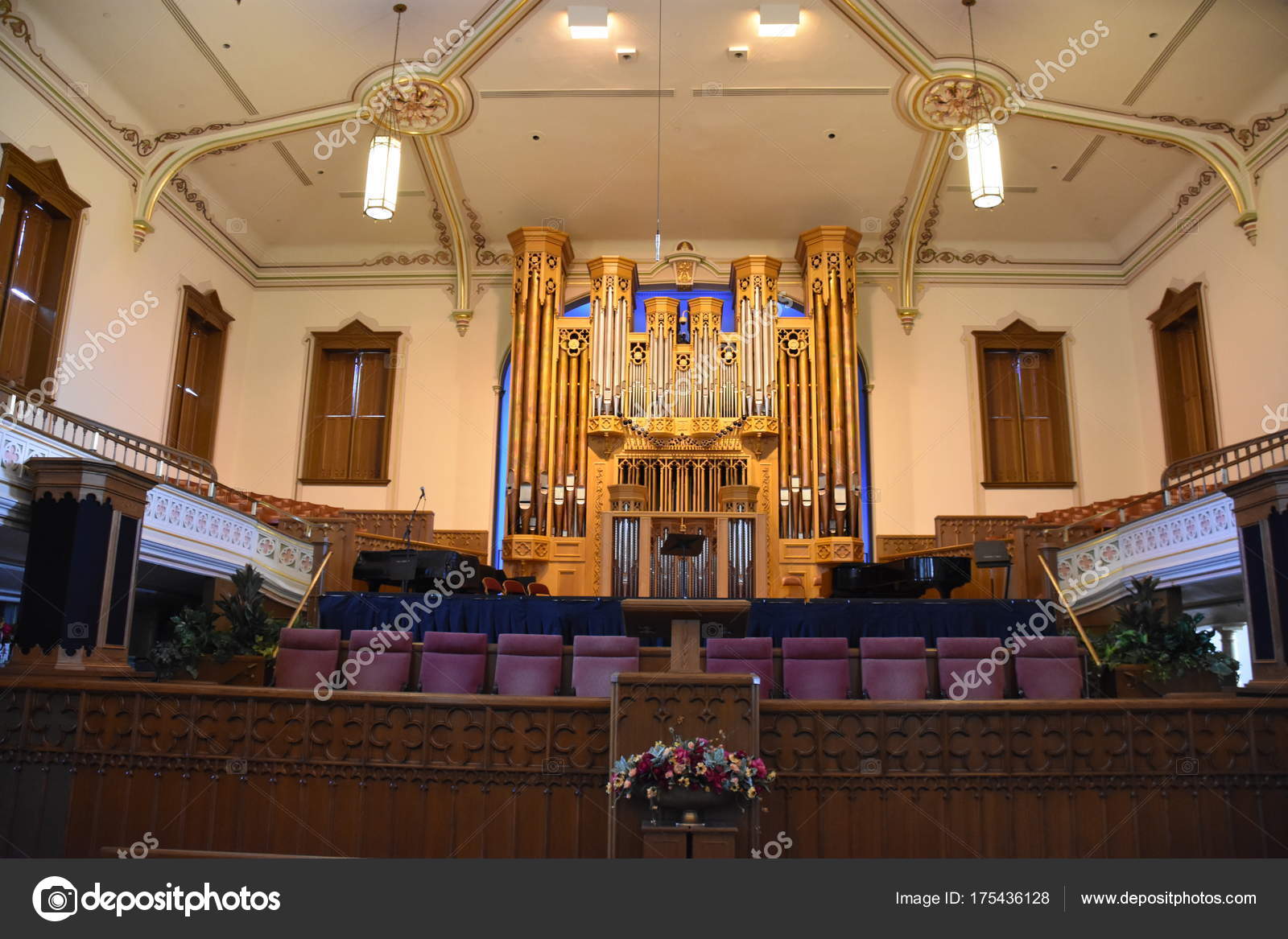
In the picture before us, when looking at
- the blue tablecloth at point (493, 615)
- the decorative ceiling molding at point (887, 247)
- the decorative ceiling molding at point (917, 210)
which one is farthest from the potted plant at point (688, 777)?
the decorative ceiling molding at point (887, 247)

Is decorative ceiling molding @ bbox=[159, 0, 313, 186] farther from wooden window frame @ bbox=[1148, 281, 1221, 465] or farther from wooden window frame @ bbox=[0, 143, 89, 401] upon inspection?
wooden window frame @ bbox=[1148, 281, 1221, 465]

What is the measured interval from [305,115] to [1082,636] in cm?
920

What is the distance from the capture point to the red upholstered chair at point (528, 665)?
20.2ft

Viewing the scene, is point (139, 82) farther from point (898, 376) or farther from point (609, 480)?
point (898, 376)

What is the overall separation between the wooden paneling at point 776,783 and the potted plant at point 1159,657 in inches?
63.9

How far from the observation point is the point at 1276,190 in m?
9.55

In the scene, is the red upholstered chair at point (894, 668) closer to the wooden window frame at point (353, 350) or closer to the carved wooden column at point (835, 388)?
the carved wooden column at point (835, 388)

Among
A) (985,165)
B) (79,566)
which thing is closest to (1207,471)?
(985,165)

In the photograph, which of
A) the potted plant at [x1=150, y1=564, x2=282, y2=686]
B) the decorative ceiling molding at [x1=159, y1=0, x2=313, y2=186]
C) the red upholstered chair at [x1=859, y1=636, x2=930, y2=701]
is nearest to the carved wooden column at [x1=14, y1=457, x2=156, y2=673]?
the potted plant at [x1=150, y1=564, x2=282, y2=686]

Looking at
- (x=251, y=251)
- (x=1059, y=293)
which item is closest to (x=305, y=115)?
(x=251, y=251)

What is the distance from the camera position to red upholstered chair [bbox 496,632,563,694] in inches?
242

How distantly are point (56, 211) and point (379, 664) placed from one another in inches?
240

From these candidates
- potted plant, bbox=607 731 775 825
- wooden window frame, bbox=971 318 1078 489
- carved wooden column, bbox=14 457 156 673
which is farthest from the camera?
wooden window frame, bbox=971 318 1078 489
